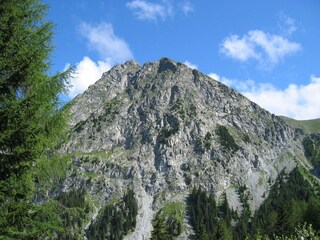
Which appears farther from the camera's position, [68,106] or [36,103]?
[68,106]

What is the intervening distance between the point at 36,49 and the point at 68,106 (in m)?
2.61

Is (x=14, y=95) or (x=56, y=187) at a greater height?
(x=14, y=95)

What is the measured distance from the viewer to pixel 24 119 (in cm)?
1267

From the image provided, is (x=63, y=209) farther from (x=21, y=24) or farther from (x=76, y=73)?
(x=21, y=24)

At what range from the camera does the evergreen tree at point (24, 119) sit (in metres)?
12.4

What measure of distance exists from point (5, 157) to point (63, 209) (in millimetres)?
3188

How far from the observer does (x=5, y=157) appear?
41.1 ft

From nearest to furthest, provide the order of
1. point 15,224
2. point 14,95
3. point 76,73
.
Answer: point 15,224, point 14,95, point 76,73

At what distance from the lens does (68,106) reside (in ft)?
46.1

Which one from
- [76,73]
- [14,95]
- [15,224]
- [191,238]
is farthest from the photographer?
[191,238]

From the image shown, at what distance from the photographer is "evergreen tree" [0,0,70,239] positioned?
1237cm

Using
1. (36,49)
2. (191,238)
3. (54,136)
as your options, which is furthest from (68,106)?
(191,238)

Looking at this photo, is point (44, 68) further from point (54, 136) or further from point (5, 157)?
point (5, 157)

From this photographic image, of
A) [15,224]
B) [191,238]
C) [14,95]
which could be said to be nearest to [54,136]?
[14,95]
